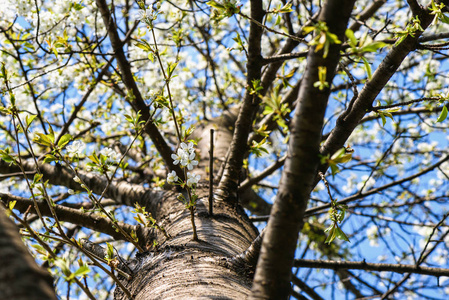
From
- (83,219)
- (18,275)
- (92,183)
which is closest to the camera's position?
(18,275)

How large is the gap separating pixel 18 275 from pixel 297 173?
48 cm

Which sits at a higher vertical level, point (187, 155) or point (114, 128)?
point (114, 128)

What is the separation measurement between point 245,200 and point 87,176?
134 centimetres

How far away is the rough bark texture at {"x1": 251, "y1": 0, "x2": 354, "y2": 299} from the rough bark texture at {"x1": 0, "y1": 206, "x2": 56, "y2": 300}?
0.38 meters

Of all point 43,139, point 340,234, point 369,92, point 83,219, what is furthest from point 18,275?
point 83,219

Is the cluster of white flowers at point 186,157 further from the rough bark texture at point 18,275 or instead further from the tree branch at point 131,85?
the tree branch at point 131,85

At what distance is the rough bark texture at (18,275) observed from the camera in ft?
1.53

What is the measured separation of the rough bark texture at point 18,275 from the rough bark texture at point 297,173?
382 millimetres

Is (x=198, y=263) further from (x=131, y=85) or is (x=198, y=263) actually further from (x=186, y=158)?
(x=131, y=85)

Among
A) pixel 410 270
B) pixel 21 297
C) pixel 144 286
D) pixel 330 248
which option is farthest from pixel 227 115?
pixel 21 297

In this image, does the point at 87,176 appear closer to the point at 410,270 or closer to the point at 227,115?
the point at 227,115

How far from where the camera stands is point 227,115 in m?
3.47

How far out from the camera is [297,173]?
66 cm

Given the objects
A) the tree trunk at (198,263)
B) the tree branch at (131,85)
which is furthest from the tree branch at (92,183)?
the tree trunk at (198,263)
